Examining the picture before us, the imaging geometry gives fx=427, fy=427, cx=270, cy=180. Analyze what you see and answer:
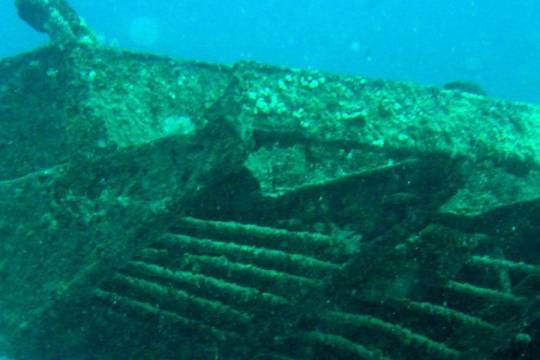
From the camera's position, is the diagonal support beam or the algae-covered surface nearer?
the algae-covered surface

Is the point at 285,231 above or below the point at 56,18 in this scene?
below

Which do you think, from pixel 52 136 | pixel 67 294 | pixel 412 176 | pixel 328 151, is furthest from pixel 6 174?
pixel 412 176

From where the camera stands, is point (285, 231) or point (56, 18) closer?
point (285, 231)

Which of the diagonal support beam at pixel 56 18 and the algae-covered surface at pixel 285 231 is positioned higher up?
the diagonal support beam at pixel 56 18

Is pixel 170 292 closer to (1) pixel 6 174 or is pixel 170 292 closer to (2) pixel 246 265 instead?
(2) pixel 246 265

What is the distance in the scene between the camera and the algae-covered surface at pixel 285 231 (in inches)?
85.4

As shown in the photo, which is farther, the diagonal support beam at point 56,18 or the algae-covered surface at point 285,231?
the diagonal support beam at point 56,18

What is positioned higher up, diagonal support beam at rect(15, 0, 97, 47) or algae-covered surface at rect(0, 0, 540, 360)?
diagonal support beam at rect(15, 0, 97, 47)

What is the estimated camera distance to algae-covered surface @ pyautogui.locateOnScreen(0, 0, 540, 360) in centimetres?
217

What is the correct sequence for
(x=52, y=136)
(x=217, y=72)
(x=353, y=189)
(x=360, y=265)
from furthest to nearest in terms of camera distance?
(x=217, y=72), (x=52, y=136), (x=353, y=189), (x=360, y=265)

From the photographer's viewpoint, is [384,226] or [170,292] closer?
[384,226]

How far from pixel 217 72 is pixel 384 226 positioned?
1.97 m

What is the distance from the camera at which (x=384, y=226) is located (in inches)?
89.6

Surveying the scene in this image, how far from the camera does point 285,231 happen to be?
2361 mm
